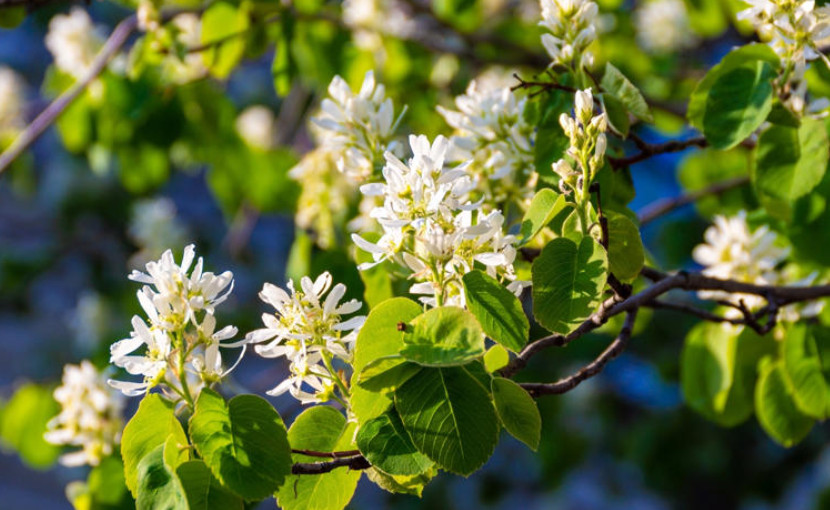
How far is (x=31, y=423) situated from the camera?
1.81 metres

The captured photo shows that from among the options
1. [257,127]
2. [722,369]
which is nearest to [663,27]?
[257,127]

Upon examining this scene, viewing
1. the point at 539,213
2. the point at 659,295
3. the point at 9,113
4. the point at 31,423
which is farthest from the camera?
the point at 9,113

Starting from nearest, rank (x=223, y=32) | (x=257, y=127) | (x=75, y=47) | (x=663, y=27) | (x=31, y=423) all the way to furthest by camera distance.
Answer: (x=223, y=32)
(x=31, y=423)
(x=75, y=47)
(x=663, y=27)
(x=257, y=127)

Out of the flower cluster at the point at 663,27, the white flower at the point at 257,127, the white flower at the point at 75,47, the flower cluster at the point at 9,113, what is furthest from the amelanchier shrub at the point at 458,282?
the white flower at the point at 257,127

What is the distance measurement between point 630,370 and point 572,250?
9.84 feet

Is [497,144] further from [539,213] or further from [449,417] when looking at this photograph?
[449,417]

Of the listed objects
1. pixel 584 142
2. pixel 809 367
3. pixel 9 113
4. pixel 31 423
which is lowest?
pixel 31 423

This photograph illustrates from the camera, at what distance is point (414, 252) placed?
0.75 metres

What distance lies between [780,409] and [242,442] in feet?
2.59

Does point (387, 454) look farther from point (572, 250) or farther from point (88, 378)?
point (88, 378)

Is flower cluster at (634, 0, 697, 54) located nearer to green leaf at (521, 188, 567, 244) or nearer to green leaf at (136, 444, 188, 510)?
green leaf at (521, 188, 567, 244)

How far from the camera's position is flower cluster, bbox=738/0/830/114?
88 cm

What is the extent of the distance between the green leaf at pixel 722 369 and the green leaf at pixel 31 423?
1.31 m

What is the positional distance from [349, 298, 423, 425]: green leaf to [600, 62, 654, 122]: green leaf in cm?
35
